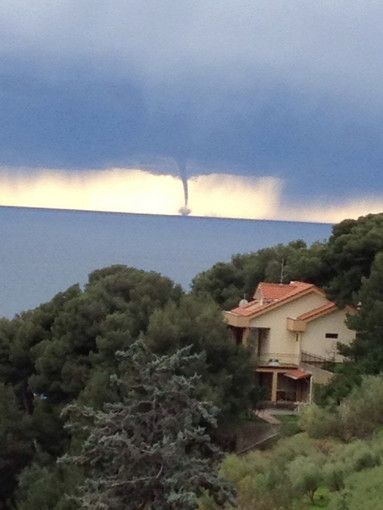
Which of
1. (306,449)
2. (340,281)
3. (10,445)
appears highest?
(340,281)

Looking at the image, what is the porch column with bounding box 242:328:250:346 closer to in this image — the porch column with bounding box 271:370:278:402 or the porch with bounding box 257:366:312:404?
the porch with bounding box 257:366:312:404

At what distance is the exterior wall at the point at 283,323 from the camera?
126 ft

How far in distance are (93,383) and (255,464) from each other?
7.86 meters

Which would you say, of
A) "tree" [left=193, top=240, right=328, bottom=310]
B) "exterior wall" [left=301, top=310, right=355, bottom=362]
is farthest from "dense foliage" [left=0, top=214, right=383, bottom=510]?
"tree" [left=193, top=240, right=328, bottom=310]

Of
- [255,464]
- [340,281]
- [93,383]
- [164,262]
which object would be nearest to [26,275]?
[164,262]

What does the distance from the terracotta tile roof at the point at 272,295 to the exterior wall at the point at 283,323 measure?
0.31 m

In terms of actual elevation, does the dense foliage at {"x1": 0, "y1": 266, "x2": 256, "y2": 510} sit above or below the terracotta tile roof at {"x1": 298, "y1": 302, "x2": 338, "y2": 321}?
below

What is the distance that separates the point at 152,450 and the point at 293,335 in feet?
92.2

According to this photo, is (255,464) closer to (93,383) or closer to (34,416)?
(93,383)

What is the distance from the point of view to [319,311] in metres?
37.3

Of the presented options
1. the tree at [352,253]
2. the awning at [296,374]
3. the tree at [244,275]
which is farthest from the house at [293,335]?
the tree at [244,275]

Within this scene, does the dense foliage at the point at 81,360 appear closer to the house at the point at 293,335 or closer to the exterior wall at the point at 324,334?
the house at the point at 293,335

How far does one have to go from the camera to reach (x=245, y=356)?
101ft

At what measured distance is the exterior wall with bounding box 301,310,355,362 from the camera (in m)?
37.5
